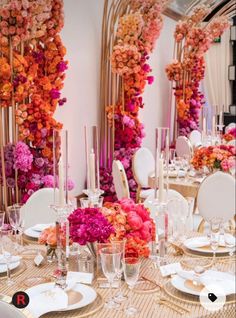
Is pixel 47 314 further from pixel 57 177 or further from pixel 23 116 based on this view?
pixel 23 116

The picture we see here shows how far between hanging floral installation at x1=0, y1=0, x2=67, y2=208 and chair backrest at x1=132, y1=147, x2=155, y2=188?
133cm

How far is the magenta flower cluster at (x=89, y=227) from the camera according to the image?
2.08 metres

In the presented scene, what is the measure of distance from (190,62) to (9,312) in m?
7.52

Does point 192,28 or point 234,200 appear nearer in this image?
point 234,200

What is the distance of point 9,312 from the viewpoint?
56.9 inches

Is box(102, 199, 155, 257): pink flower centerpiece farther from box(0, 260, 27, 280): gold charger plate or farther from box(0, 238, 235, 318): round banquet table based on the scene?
box(0, 260, 27, 280): gold charger plate

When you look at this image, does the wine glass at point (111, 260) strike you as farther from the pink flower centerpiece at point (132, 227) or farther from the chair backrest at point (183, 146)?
the chair backrest at point (183, 146)

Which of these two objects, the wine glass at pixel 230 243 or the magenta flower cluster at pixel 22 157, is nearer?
the wine glass at pixel 230 243

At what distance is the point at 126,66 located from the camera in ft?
19.7

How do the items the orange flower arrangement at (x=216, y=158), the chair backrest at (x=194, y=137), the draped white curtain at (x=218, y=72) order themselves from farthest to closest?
the draped white curtain at (x=218, y=72) → the chair backrest at (x=194, y=137) → the orange flower arrangement at (x=216, y=158)

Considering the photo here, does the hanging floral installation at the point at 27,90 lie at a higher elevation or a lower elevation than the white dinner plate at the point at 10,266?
higher

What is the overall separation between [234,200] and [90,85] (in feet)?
9.09

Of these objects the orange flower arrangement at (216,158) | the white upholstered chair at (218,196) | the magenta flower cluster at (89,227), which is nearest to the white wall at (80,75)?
the orange flower arrangement at (216,158)

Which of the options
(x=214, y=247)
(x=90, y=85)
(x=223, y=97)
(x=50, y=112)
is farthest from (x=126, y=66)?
(x=223, y=97)
